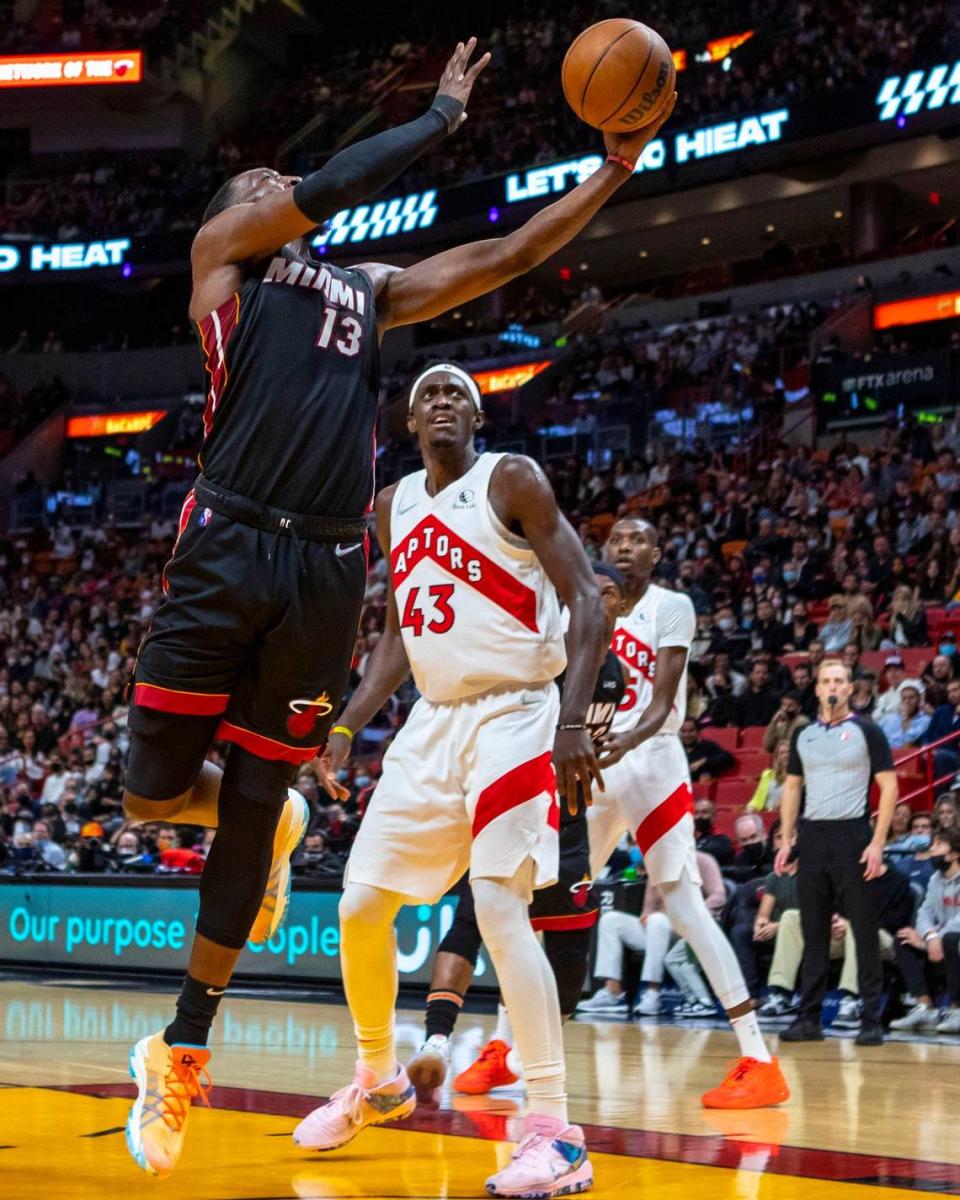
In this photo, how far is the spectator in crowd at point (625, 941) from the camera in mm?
9922

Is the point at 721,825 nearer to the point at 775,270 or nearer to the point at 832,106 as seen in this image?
the point at 832,106

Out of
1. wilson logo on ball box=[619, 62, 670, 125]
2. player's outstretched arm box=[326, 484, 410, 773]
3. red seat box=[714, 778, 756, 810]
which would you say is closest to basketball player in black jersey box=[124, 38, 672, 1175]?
wilson logo on ball box=[619, 62, 670, 125]

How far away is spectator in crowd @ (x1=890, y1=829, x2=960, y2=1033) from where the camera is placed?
8.78 meters

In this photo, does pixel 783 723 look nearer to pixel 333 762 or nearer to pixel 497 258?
pixel 333 762

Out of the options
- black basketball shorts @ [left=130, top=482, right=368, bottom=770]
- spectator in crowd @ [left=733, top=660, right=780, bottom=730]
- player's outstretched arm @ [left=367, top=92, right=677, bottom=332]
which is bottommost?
black basketball shorts @ [left=130, top=482, right=368, bottom=770]

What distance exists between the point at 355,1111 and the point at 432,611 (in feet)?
4.56

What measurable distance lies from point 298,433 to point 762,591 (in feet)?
42.4

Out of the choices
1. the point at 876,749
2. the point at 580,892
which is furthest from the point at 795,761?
the point at 580,892

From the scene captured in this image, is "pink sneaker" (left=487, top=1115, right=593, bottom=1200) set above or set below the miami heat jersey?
below

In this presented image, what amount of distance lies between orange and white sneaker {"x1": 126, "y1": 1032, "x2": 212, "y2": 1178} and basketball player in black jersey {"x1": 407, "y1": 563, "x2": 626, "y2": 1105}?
1907 mm

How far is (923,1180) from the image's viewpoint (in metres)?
3.97

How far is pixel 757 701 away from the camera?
14172 millimetres

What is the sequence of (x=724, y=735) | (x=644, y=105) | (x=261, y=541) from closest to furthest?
(x=261, y=541)
(x=644, y=105)
(x=724, y=735)

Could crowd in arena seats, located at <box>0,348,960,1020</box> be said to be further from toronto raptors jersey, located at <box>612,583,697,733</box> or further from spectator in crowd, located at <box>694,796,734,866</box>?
toronto raptors jersey, located at <box>612,583,697,733</box>
